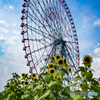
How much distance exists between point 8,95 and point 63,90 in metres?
1.46

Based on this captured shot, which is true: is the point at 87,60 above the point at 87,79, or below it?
above

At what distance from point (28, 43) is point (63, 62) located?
803cm

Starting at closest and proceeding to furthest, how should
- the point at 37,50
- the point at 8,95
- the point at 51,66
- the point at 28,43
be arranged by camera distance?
the point at 51,66 → the point at 8,95 → the point at 28,43 → the point at 37,50

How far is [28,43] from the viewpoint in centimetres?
998

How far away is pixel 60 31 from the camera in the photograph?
12602 millimetres

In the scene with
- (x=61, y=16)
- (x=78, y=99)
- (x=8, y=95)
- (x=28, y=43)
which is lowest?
(x=78, y=99)

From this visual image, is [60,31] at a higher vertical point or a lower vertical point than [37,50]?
higher

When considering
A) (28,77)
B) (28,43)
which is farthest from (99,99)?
(28,43)

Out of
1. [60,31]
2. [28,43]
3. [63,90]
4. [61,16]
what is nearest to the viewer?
[63,90]

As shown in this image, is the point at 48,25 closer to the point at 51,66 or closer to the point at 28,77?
the point at 28,77

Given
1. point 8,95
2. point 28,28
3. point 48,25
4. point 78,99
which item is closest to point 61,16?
point 48,25

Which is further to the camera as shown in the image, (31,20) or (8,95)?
(31,20)

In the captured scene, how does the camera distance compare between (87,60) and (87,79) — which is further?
(87,60)

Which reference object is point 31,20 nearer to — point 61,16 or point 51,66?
point 61,16
